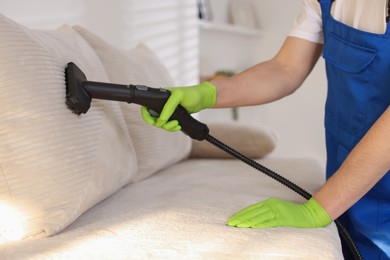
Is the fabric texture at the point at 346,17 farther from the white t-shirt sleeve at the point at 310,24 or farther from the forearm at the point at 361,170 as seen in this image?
the forearm at the point at 361,170

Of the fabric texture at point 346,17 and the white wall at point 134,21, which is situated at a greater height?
the fabric texture at point 346,17

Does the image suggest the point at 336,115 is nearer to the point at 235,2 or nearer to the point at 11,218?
the point at 11,218

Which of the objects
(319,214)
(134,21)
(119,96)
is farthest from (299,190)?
(134,21)

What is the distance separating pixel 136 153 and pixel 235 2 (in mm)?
3082

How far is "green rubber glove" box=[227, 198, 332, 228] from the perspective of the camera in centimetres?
117

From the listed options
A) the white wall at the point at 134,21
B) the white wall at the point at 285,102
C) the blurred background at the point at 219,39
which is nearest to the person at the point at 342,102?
the white wall at the point at 134,21

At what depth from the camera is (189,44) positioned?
10.1ft

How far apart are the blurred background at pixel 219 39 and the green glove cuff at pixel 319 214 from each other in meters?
1.06

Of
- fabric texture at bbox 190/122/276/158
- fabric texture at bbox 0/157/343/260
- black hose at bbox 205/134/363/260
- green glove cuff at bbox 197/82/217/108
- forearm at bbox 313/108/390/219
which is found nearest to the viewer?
fabric texture at bbox 0/157/343/260

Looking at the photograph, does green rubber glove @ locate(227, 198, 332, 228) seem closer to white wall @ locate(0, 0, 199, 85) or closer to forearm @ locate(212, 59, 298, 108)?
forearm @ locate(212, 59, 298, 108)

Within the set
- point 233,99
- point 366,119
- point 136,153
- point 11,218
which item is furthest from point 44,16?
point 366,119

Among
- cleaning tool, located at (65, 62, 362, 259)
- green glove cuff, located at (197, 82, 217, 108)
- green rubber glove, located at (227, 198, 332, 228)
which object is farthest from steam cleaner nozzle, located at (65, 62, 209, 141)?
green rubber glove, located at (227, 198, 332, 228)

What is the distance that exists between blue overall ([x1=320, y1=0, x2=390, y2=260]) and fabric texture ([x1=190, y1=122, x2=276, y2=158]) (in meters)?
0.54

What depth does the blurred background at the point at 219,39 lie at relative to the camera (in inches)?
91.4
